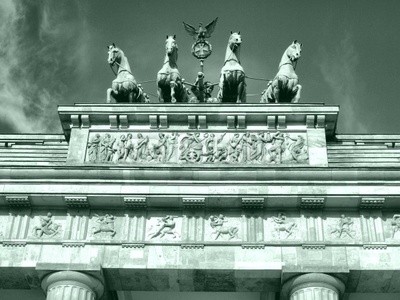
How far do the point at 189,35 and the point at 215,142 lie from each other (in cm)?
753

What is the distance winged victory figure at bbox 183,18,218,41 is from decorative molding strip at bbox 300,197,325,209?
33.8ft

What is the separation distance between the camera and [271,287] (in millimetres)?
24531

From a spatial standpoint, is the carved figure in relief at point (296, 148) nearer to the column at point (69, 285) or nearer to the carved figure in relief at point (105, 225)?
the carved figure in relief at point (105, 225)

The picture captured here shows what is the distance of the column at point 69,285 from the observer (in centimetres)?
2386

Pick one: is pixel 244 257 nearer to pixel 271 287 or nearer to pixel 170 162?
pixel 271 287

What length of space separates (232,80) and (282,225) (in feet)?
20.9

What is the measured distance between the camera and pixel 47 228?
25031mm

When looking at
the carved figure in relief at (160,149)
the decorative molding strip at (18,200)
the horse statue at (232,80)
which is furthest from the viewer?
the horse statue at (232,80)

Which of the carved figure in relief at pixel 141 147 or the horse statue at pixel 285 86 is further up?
the horse statue at pixel 285 86

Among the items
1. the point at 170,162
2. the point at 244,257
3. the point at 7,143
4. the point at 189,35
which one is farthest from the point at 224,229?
the point at 189,35

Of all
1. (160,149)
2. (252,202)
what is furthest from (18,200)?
(252,202)

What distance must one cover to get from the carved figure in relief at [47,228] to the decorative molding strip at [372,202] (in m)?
8.91

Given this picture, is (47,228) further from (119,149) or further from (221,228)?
(221,228)

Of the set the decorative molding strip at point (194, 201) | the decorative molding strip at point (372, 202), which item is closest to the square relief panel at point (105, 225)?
the decorative molding strip at point (194, 201)
